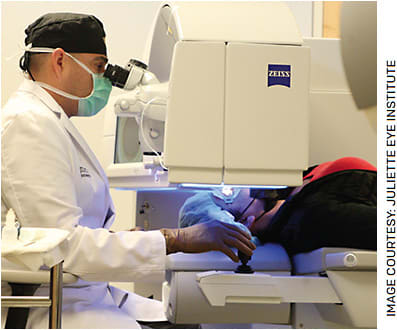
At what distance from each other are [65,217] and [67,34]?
0.65m

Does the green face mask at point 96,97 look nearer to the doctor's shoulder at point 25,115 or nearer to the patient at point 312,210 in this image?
the doctor's shoulder at point 25,115

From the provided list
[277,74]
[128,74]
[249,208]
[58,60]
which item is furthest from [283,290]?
A: [58,60]

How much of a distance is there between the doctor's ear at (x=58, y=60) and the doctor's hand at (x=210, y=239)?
653 millimetres

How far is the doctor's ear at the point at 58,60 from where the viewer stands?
5.37 feet

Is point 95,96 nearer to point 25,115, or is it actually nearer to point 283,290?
point 25,115

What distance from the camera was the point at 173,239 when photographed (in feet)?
4.43

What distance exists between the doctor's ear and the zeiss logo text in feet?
2.38

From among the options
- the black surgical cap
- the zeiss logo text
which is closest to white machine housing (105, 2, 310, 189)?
the zeiss logo text

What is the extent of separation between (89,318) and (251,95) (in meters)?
0.69

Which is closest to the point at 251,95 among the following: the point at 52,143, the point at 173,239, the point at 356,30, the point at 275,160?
the point at 275,160

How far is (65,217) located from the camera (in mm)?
1295

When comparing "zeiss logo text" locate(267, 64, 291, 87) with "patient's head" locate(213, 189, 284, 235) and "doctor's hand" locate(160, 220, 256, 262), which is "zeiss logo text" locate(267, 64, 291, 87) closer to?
"doctor's hand" locate(160, 220, 256, 262)

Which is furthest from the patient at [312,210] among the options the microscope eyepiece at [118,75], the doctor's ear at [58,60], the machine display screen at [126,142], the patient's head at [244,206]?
the machine display screen at [126,142]

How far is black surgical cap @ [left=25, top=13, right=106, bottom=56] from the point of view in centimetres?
165
